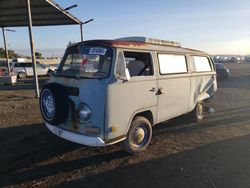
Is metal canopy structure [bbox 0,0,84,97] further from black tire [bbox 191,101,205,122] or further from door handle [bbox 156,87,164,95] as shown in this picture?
door handle [bbox 156,87,164,95]

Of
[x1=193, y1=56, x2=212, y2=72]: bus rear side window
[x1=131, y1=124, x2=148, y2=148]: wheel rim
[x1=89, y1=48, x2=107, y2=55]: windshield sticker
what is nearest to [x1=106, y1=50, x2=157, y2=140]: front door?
[x1=89, y1=48, x2=107, y2=55]: windshield sticker

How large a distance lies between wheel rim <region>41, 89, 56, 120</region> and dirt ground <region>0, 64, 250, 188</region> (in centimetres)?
97

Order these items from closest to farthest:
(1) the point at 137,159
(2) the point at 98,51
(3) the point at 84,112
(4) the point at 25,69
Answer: (3) the point at 84,112, (2) the point at 98,51, (1) the point at 137,159, (4) the point at 25,69

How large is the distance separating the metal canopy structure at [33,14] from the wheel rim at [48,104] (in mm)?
7168

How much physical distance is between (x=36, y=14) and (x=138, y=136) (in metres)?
10.8

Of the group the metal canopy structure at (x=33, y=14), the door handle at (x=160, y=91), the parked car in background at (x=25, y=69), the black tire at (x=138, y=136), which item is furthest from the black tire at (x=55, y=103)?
the parked car in background at (x=25, y=69)

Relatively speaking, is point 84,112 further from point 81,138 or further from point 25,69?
point 25,69

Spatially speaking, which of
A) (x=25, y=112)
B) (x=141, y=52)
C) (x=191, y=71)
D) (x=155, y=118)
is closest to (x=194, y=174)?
(x=155, y=118)

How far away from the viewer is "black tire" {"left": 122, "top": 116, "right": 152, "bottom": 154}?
16.3 ft

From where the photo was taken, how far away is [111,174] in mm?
4328

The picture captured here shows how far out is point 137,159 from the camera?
496cm

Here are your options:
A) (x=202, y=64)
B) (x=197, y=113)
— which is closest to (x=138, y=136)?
(x=197, y=113)

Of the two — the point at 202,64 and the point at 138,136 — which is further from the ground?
the point at 202,64

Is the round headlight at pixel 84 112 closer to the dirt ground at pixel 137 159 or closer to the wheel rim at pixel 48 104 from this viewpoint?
the wheel rim at pixel 48 104
